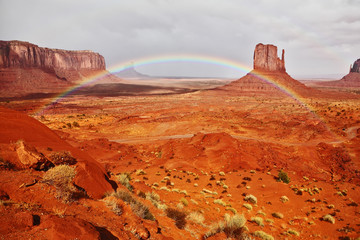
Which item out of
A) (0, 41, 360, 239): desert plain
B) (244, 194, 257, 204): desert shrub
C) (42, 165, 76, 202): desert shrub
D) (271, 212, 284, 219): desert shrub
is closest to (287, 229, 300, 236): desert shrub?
(0, 41, 360, 239): desert plain

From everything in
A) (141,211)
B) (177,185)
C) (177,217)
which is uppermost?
(141,211)

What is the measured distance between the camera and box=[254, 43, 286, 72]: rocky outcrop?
116 m

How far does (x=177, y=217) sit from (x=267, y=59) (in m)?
125

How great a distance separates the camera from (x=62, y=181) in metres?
5.87

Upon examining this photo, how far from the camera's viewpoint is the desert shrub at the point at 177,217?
771 cm

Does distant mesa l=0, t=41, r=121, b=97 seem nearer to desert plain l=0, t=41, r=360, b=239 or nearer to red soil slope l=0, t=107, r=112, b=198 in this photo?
desert plain l=0, t=41, r=360, b=239

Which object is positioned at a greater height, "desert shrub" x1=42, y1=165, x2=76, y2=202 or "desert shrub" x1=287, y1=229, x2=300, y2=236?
"desert shrub" x1=42, y1=165, x2=76, y2=202

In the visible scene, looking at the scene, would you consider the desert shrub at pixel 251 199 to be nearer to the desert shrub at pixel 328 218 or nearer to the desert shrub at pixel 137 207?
the desert shrub at pixel 328 218

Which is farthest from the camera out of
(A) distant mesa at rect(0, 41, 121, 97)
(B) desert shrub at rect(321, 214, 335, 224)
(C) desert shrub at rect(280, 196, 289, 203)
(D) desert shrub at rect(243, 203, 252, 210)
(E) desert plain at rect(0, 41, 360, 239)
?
(A) distant mesa at rect(0, 41, 121, 97)

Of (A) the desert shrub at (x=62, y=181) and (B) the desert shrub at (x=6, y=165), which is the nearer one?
(A) the desert shrub at (x=62, y=181)

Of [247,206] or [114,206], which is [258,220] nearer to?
[247,206]

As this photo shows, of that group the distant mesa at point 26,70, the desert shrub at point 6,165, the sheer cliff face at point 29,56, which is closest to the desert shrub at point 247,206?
the desert shrub at point 6,165

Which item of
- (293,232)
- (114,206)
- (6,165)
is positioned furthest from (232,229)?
(6,165)

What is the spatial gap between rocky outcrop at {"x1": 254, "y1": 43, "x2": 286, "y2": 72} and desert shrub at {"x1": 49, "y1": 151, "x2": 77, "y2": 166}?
12550 cm
